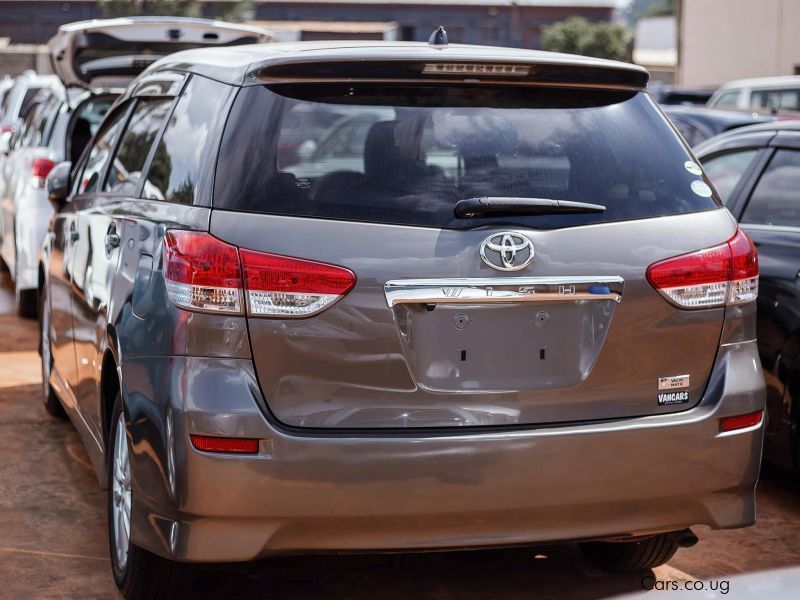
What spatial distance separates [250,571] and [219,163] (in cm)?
161

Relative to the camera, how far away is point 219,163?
3.71 metres

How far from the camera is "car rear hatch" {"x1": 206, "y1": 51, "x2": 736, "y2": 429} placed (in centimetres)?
356

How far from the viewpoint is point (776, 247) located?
5.47 m

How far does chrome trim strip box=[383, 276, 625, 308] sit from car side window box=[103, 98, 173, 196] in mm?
1394

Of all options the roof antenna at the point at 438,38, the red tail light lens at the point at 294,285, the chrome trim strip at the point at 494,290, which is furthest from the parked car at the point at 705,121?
the red tail light lens at the point at 294,285

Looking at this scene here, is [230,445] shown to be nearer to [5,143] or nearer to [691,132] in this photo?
[5,143]

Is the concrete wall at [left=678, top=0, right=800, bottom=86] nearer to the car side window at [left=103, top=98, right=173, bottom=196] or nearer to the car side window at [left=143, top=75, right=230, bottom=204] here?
the car side window at [left=103, top=98, right=173, bottom=196]

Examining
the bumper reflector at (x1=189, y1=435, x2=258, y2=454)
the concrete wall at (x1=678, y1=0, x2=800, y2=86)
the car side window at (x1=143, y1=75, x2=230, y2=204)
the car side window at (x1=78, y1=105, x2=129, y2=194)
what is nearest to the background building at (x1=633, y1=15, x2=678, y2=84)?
the concrete wall at (x1=678, y1=0, x2=800, y2=86)

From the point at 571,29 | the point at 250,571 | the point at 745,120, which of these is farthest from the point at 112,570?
the point at 571,29

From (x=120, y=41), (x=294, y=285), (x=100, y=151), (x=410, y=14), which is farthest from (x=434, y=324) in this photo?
(x=410, y=14)

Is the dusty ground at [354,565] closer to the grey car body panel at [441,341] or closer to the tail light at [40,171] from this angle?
the grey car body panel at [441,341]

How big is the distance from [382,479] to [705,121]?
10.3 meters

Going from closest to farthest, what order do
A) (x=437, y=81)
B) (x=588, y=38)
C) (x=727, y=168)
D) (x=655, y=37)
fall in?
(x=437, y=81)
(x=727, y=168)
(x=588, y=38)
(x=655, y=37)

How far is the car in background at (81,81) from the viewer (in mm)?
8977
